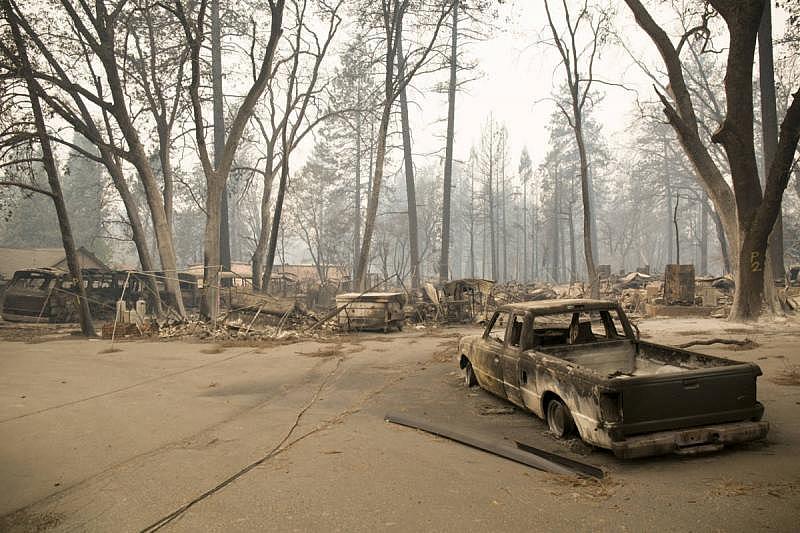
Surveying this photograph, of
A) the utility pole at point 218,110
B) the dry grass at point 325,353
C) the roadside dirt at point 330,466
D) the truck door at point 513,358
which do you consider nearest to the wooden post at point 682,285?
the roadside dirt at point 330,466

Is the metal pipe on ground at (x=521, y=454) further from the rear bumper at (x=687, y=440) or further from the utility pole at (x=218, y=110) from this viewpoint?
the utility pole at (x=218, y=110)

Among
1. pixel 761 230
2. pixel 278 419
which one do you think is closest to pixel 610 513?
pixel 278 419

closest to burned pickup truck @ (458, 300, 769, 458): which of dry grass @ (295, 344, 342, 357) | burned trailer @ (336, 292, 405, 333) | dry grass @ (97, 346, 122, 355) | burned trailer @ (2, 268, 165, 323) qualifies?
dry grass @ (295, 344, 342, 357)

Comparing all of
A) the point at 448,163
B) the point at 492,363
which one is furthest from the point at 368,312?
the point at 448,163

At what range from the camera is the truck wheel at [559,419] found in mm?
5453

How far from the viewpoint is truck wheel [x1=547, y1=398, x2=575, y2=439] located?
545cm

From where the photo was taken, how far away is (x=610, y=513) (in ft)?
12.3

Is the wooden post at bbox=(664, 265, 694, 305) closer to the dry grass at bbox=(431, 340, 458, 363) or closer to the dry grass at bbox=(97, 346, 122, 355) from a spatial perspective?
the dry grass at bbox=(431, 340, 458, 363)

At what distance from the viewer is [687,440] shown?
4688mm

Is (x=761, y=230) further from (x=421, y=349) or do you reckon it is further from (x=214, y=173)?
(x=214, y=173)

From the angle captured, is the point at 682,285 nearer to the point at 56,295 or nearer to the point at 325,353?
the point at 325,353

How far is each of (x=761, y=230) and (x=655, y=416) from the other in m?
11.3

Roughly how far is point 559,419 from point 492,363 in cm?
176

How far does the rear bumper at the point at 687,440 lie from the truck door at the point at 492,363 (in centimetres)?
235
